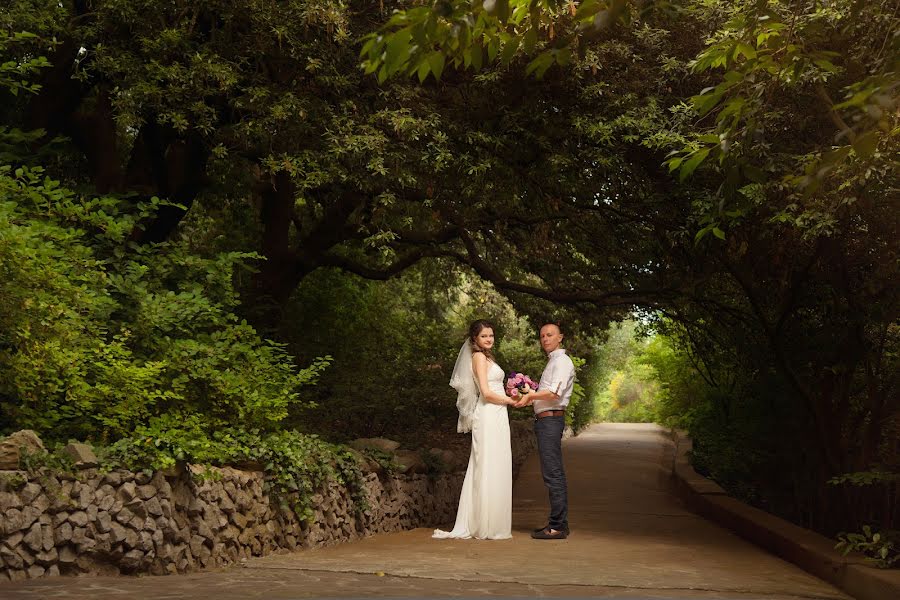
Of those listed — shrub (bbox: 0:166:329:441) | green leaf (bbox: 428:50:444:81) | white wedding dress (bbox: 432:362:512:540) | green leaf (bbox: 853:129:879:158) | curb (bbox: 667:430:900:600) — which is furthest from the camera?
white wedding dress (bbox: 432:362:512:540)

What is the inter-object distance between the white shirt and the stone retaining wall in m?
2.42

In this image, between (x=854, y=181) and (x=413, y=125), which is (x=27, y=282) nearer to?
(x=413, y=125)

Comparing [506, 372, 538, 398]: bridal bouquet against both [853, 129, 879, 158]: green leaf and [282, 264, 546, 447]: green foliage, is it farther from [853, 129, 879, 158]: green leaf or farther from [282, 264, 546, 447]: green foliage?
[853, 129, 879, 158]: green leaf

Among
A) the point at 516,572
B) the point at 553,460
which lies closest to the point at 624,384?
the point at 553,460

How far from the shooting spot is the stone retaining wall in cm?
635

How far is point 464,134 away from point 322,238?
20.2ft

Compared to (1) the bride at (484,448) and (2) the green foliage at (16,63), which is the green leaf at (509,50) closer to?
(1) the bride at (484,448)

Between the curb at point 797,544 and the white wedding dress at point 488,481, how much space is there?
263 cm

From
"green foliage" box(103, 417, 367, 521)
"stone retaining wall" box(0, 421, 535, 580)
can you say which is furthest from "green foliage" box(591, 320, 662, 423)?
"stone retaining wall" box(0, 421, 535, 580)

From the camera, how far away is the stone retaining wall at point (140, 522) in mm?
6348

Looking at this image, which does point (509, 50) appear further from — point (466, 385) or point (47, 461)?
point (466, 385)

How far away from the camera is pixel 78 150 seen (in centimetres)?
1527

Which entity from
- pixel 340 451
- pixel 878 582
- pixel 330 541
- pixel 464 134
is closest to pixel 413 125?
pixel 464 134

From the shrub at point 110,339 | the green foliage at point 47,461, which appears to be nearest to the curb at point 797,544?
the shrub at point 110,339
